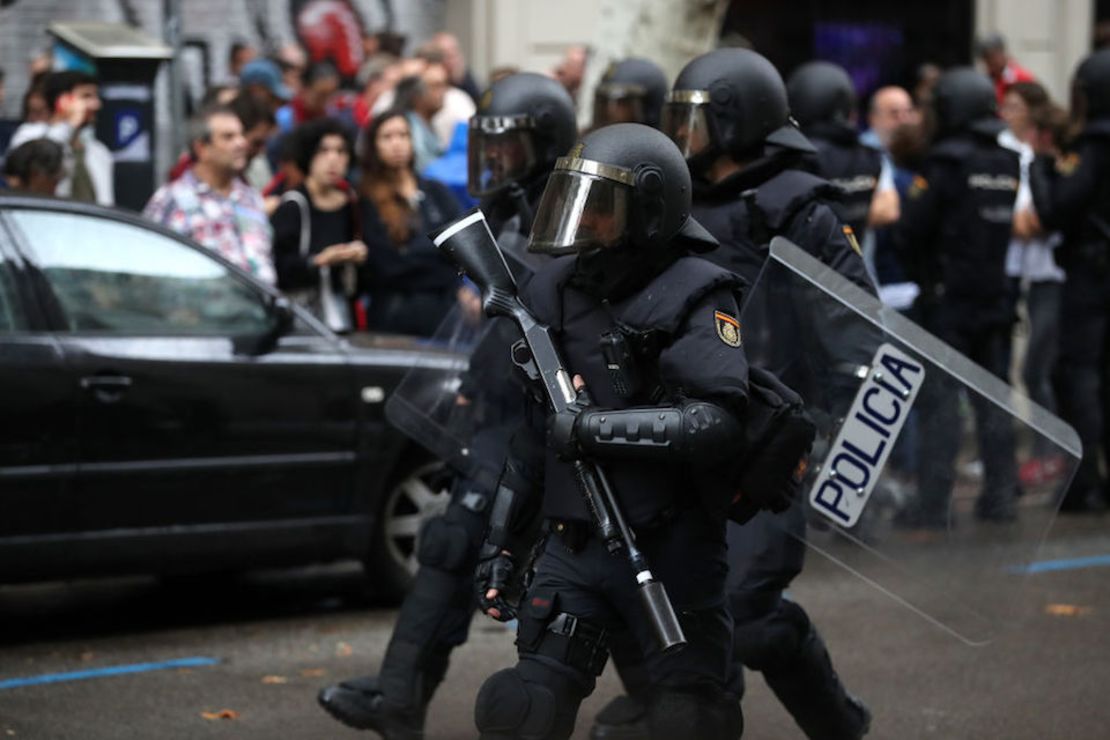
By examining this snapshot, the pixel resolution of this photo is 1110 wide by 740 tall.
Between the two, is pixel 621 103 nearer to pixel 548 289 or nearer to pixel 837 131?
pixel 837 131

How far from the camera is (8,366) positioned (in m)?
6.98

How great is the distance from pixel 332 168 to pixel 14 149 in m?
1.52

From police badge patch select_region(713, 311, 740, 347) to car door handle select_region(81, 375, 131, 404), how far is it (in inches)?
133

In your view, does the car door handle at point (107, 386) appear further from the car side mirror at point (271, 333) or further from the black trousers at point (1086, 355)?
the black trousers at point (1086, 355)

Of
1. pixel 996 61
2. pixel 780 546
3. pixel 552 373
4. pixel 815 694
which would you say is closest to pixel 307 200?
pixel 780 546

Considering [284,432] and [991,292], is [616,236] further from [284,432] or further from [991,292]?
[991,292]

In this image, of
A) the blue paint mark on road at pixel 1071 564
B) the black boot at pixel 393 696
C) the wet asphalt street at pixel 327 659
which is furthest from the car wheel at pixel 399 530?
the blue paint mark on road at pixel 1071 564

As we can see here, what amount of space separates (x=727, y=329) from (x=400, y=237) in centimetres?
531

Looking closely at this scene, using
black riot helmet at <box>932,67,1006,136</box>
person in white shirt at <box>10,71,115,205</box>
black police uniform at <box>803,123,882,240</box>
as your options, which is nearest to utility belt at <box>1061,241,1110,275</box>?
black riot helmet at <box>932,67,1006,136</box>

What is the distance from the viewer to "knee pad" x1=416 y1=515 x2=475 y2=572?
568 cm

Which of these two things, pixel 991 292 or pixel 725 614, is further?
pixel 991 292

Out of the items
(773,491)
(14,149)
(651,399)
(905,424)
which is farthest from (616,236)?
(14,149)

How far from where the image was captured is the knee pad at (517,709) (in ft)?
14.1

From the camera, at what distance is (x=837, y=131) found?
9.37 m
